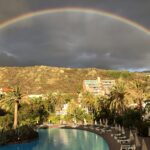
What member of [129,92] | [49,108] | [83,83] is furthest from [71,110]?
[83,83]

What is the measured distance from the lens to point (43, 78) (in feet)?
588

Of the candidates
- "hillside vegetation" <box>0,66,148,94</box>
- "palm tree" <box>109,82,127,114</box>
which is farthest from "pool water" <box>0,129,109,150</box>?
"hillside vegetation" <box>0,66,148,94</box>

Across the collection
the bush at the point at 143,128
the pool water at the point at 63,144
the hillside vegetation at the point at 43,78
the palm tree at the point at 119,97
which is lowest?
the pool water at the point at 63,144

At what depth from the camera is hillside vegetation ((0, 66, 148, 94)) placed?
167950mm

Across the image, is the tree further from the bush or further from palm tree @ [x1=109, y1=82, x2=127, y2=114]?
the bush

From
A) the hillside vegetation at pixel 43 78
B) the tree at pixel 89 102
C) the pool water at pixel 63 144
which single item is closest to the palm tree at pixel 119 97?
the pool water at pixel 63 144

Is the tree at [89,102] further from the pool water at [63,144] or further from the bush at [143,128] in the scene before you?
the bush at [143,128]

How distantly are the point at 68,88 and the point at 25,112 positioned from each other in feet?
316

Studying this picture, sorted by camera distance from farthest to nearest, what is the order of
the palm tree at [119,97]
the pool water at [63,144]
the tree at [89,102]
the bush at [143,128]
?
the tree at [89,102] → the palm tree at [119,97] → the bush at [143,128] → the pool water at [63,144]

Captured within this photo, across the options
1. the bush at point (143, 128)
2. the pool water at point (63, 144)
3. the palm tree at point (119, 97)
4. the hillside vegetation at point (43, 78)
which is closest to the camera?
the pool water at point (63, 144)

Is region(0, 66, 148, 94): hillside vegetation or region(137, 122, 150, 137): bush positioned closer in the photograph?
region(137, 122, 150, 137): bush

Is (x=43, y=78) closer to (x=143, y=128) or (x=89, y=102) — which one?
(x=89, y=102)

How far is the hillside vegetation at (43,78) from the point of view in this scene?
167950mm

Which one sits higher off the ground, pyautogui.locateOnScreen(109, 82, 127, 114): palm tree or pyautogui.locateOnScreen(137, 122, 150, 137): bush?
pyautogui.locateOnScreen(109, 82, 127, 114): palm tree
